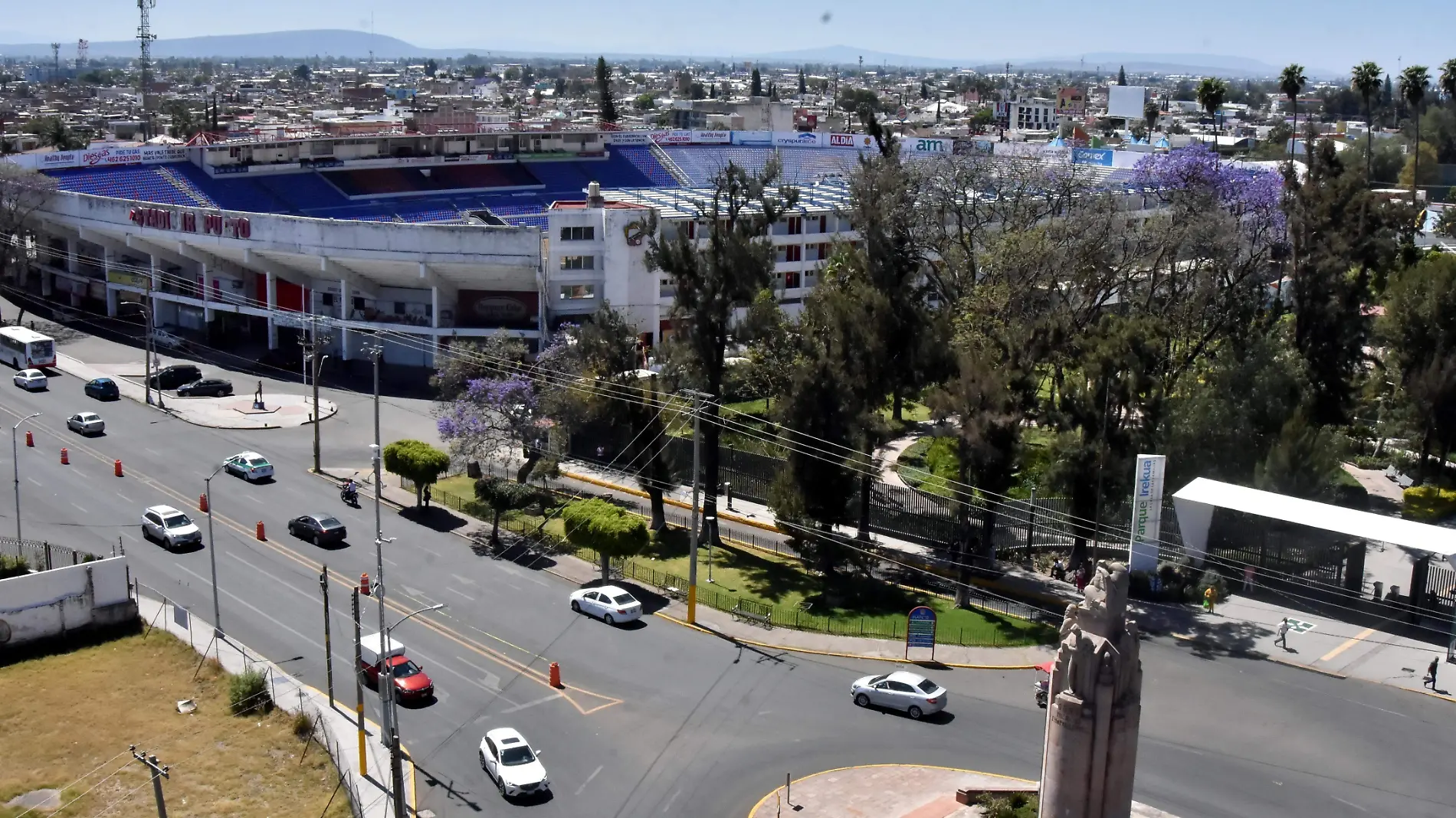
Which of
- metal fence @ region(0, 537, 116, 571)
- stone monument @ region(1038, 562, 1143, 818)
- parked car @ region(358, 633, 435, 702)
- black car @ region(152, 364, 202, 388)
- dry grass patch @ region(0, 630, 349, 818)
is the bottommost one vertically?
dry grass patch @ region(0, 630, 349, 818)

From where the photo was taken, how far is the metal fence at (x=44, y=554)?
4131 centimetres

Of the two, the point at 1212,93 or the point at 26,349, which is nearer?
the point at 26,349

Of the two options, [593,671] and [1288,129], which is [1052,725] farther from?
[1288,129]

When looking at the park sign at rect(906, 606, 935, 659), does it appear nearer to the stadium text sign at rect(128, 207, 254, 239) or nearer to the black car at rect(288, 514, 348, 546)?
the black car at rect(288, 514, 348, 546)

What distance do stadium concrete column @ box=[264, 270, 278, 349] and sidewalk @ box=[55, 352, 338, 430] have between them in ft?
18.7

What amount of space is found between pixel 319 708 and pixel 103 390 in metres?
35.7

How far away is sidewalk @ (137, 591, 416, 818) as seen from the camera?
3038 cm

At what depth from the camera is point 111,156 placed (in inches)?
3398

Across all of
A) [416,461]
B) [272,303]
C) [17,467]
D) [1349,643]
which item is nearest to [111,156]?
[272,303]

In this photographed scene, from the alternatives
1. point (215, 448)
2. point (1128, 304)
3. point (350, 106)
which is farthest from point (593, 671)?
point (350, 106)

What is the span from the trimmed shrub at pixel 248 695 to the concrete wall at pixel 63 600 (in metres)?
7.10

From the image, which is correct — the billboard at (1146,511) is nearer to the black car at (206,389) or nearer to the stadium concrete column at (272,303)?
the black car at (206,389)

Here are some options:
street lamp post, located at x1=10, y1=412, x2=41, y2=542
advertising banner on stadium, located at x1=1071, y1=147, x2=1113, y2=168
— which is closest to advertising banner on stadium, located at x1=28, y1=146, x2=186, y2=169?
street lamp post, located at x1=10, y1=412, x2=41, y2=542

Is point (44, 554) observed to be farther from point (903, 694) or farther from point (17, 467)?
point (903, 694)
